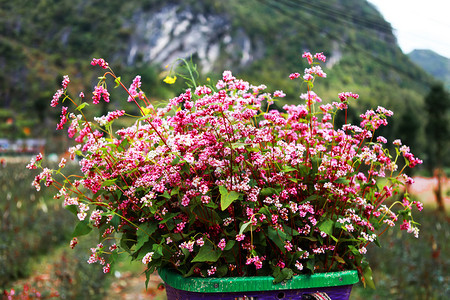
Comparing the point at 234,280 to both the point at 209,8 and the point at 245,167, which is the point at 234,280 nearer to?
the point at 245,167

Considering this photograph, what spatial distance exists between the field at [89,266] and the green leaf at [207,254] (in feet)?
7.87

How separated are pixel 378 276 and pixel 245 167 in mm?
4006

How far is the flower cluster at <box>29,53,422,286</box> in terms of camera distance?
1146 millimetres

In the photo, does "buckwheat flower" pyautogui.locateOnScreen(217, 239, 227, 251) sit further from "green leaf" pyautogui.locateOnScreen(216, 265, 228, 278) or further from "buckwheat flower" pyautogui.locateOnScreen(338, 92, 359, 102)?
"buckwheat flower" pyautogui.locateOnScreen(338, 92, 359, 102)

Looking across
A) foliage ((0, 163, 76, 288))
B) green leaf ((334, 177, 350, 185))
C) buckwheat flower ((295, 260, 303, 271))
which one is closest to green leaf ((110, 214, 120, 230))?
buckwheat flower ((295, 260, 303, 271))

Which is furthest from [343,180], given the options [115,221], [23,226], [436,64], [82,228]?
[436,64]

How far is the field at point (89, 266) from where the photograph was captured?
3584 millimetres

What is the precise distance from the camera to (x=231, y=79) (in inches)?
50.1

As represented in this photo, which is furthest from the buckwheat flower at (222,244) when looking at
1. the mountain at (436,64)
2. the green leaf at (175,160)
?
the mountain at (436,64)

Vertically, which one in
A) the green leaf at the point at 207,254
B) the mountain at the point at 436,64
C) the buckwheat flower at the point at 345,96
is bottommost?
the mountain at the point at 436,64

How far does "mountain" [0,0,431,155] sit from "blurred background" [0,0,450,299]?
0.20 meters

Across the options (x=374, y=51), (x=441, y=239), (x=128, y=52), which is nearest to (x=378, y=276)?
(x=441, y=239)

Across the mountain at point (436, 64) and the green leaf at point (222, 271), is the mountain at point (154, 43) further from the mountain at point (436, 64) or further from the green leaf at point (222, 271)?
the green leaf at point (222, 271)

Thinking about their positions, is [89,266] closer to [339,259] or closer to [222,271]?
[222,271]
